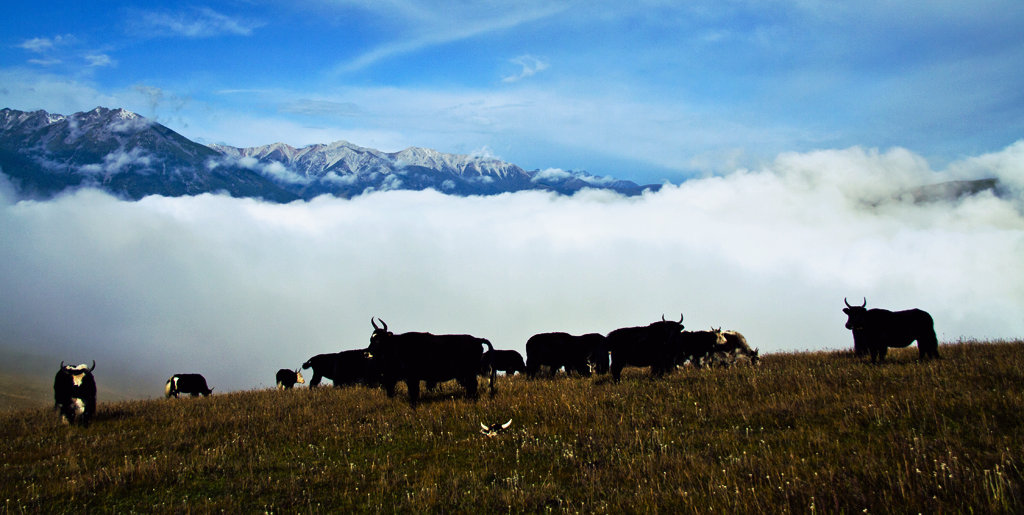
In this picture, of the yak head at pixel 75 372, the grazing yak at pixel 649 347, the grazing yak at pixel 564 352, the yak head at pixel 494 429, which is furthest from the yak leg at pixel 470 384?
the yak head at pixel 75 372

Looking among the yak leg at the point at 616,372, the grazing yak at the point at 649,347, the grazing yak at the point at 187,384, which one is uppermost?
the grazing yak at the point at 649,347

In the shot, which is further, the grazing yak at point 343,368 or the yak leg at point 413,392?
the grazing yak at point 343,368

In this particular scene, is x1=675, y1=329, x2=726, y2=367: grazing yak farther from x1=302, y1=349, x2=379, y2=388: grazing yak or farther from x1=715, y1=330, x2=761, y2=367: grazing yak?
x1=302, y1=349, x2=379, y2=388: grazing yak

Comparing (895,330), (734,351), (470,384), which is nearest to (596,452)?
(470,384)

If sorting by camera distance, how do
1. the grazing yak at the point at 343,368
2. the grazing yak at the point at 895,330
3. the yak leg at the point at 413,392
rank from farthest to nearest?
the grazing yak at the point at 343,368 < the grazing yak at the point at 895,330 < the yak leg at the point at 413,392

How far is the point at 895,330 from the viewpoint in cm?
1714

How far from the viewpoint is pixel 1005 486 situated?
545cm

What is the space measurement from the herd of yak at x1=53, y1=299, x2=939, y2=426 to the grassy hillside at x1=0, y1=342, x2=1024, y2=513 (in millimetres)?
1150

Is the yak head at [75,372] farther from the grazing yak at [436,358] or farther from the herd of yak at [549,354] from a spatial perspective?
the grazing yak at [436,358]

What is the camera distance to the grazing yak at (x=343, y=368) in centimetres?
2473

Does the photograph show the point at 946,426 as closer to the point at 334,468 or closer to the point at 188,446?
the point at 334,468

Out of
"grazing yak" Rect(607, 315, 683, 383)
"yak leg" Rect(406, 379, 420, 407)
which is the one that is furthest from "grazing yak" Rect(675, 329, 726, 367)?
"yak leg" Rect(406, 379, 420, 407)

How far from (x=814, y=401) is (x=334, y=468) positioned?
891cm

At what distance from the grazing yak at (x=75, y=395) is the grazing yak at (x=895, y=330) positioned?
74.6 ft
